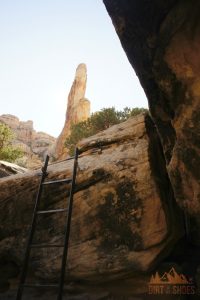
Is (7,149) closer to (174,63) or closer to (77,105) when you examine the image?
(174,63)

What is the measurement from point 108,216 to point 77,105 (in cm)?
4876

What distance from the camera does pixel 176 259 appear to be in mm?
6801

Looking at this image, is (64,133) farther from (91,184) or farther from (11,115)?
(91,184)

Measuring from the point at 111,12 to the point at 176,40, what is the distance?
114 cm

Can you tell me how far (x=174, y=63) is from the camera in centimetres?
475

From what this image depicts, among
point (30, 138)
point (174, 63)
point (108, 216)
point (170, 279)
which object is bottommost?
point (170, 279)

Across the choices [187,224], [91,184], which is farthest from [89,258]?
[187,224]

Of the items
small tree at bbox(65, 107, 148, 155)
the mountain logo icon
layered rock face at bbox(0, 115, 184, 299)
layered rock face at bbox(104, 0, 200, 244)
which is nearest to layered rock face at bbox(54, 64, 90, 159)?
small tree at bbox(65, 107, 148, 155)

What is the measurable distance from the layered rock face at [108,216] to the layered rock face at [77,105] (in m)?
38.8

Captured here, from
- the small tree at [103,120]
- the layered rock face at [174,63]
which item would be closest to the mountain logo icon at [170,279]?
the layered rock face at [174,63]

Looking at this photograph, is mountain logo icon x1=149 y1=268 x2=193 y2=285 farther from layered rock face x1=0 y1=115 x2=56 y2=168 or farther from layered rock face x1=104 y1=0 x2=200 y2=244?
layered rock face x1=0 y1=115 x2=56 y2=168

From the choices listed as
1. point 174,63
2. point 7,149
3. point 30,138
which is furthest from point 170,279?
point 30,138

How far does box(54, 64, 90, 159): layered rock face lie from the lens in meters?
49.2

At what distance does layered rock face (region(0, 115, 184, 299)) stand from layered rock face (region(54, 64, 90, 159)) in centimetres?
3884
